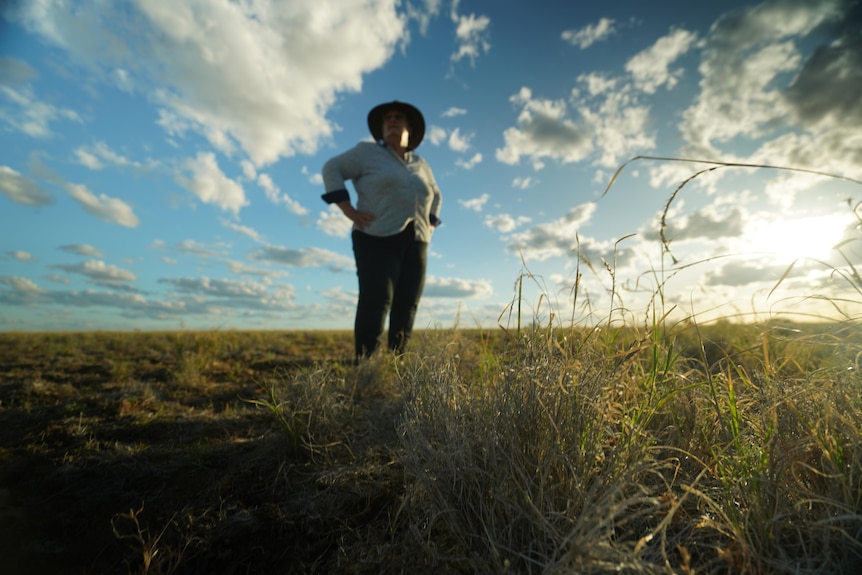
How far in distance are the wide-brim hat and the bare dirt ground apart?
343cm

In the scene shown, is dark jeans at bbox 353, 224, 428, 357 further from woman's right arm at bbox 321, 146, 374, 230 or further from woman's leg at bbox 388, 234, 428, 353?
woman's right arm at bbox 321, 146, 374, 230

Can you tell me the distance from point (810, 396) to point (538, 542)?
997 mm

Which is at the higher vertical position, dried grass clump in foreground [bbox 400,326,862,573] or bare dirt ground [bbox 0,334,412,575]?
dried grass clump in foreground [bbox 400,326,862,573]

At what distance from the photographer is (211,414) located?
2658 mm

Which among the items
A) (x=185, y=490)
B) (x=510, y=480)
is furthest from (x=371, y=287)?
(x=510, y=480)

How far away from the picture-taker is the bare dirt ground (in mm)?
1242

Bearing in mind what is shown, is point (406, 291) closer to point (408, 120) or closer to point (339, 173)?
point (339, 173)

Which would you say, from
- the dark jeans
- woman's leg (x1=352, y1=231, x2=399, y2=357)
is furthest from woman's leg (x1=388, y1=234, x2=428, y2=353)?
woman's leg (x1=352, y1=231, x2=399, y2=357)

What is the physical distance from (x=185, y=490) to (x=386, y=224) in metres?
2.68

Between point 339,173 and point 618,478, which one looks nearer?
point 618,478

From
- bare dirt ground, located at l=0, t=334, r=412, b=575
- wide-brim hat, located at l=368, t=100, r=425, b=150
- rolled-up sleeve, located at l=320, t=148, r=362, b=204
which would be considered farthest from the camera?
wide-brim hat, located at l=368, t=100, r=425, b=150

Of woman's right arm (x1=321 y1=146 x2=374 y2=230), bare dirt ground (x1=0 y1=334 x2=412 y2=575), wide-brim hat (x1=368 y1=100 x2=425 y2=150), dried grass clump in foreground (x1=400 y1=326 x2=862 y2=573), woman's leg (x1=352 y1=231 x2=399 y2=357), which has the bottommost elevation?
bare dirt ground (x1=0 y1=334 x2=412 y2=575)

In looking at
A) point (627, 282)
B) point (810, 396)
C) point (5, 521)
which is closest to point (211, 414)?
point (5, 521)

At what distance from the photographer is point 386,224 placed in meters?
3.80
